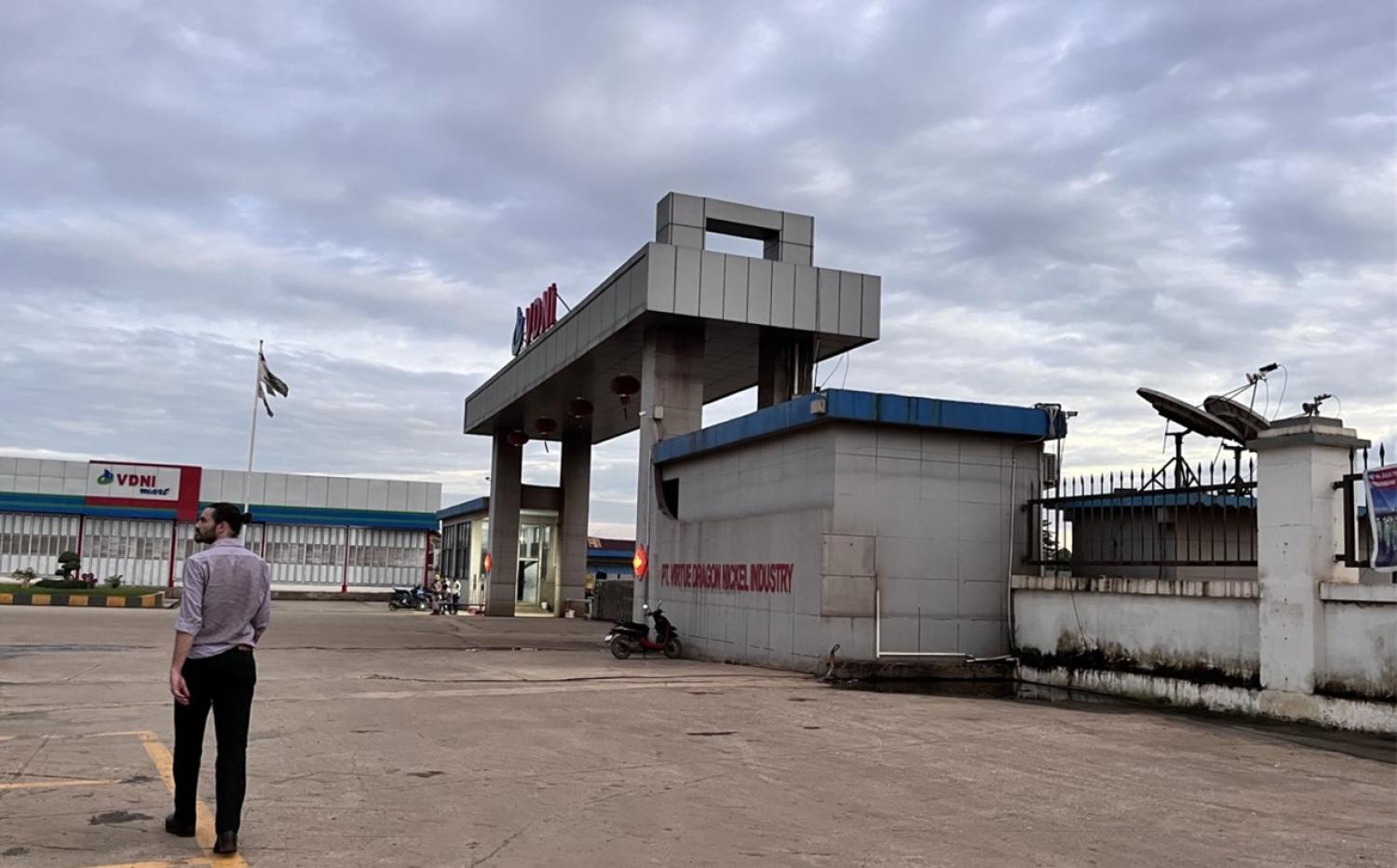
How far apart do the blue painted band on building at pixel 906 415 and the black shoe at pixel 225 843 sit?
11914 millimetres

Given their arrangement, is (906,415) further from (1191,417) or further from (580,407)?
(580,407)

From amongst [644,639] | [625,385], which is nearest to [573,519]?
[625,385]

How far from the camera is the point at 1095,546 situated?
54.4ft

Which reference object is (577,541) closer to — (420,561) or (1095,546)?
(420,561)

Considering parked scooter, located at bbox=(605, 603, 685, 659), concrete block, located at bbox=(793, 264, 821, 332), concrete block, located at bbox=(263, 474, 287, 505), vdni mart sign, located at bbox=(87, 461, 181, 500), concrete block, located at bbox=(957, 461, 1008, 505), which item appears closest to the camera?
concrete block, located at bbox=(957, 461, 1008, 505)

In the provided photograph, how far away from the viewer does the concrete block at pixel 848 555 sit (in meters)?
16.3

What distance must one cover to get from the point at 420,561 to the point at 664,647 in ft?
150

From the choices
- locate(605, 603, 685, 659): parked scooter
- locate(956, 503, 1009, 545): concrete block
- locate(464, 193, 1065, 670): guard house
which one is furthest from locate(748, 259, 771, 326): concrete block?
locate(956, 503, 1009, 545): concrete block

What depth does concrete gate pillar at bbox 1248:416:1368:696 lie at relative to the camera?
11.0 m

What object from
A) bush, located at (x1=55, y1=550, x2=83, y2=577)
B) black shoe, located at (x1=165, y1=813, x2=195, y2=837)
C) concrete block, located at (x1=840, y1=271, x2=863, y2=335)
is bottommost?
black shoe, located at (x1=165, y1=813, x2=195, y2=837)

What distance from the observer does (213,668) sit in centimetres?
563

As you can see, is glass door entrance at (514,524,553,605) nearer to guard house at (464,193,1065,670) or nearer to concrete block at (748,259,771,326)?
guard house at (464,193,1065,670)

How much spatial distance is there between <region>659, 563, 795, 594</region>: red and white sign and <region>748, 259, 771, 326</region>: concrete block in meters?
5.27

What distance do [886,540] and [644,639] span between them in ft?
18.8
